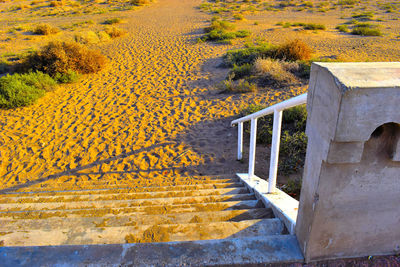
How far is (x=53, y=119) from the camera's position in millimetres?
7270

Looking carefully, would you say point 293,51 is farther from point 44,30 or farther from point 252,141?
point 44,30

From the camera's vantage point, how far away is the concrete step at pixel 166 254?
1424mm

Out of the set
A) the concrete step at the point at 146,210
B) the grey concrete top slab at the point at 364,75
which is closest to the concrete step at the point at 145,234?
the concrete step at the point at 146,210

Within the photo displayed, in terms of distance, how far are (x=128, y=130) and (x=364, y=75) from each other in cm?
606

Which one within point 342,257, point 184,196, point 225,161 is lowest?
point 225,161

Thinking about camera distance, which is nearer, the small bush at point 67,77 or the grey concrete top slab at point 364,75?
the grey concrete top slab at point 364,75

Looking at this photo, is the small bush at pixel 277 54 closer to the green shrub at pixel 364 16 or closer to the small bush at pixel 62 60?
the small bush at pixel 62 60

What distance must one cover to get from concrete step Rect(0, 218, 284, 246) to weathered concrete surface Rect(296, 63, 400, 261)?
0.37 metres

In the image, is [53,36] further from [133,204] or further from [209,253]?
[209,253]

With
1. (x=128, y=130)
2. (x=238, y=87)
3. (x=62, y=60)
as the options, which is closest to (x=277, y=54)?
(x=238, y=87)

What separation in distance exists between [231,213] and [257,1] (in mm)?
31680

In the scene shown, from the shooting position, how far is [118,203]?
3.18 metres

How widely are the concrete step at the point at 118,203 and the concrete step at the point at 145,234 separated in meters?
1.19

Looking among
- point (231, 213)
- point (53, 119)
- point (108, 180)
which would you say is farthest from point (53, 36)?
point (231, 213)
